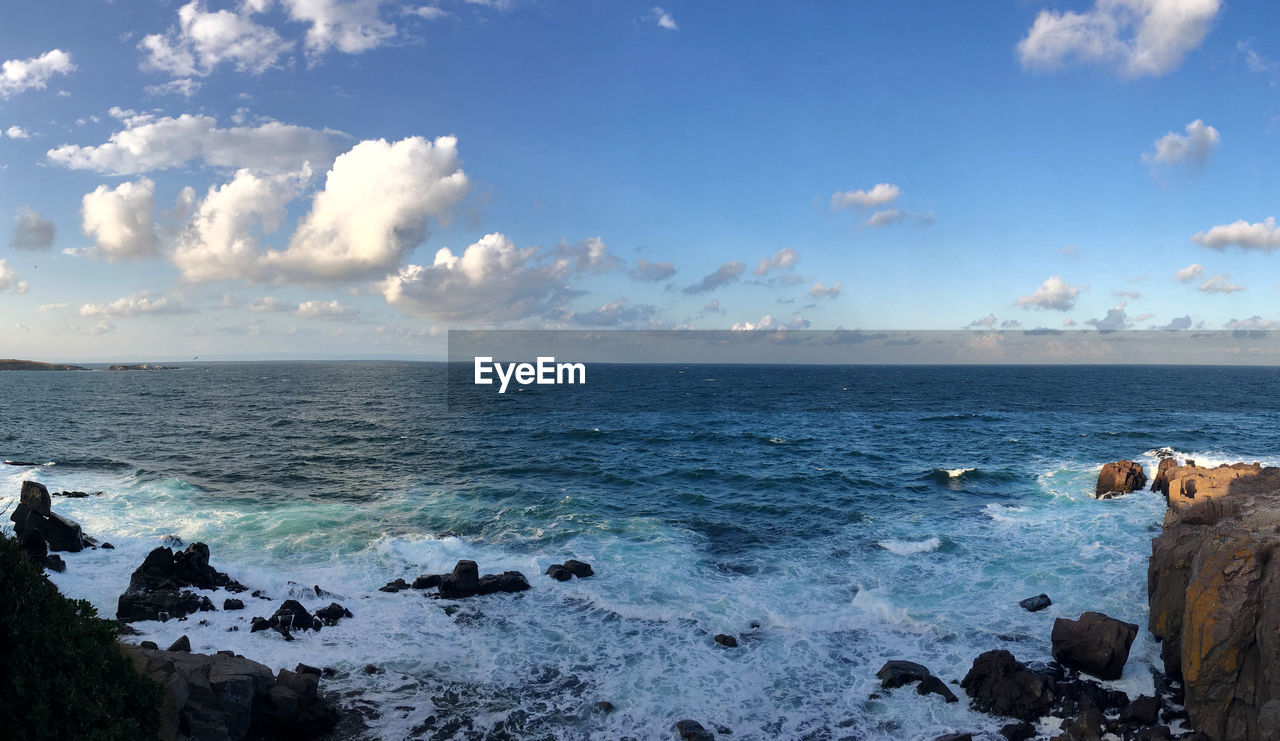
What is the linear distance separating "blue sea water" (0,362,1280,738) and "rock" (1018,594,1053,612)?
0.48 metres

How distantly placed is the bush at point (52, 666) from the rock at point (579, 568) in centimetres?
1874

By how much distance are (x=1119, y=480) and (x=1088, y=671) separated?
29.4 metres

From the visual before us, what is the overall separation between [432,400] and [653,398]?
44495mm

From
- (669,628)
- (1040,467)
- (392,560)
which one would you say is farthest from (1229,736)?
(1040,467)

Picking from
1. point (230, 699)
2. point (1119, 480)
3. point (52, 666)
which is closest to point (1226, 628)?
point (230, 699)

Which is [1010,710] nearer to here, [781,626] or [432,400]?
[781,626]

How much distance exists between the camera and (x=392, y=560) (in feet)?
107

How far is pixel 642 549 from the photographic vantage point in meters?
35.2

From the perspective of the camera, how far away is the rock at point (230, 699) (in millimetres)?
16469

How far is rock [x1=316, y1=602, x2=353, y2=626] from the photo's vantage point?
84.3 feet

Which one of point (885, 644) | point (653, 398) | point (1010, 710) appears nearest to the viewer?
point (1010, 710)

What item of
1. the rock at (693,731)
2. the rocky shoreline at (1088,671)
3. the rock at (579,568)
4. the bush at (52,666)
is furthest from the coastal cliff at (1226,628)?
the bush at (52,666)

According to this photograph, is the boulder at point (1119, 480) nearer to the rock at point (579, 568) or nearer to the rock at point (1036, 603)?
the rock at point (1036, 603)

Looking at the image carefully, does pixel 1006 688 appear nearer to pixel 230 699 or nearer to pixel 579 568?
pixel 579 568
